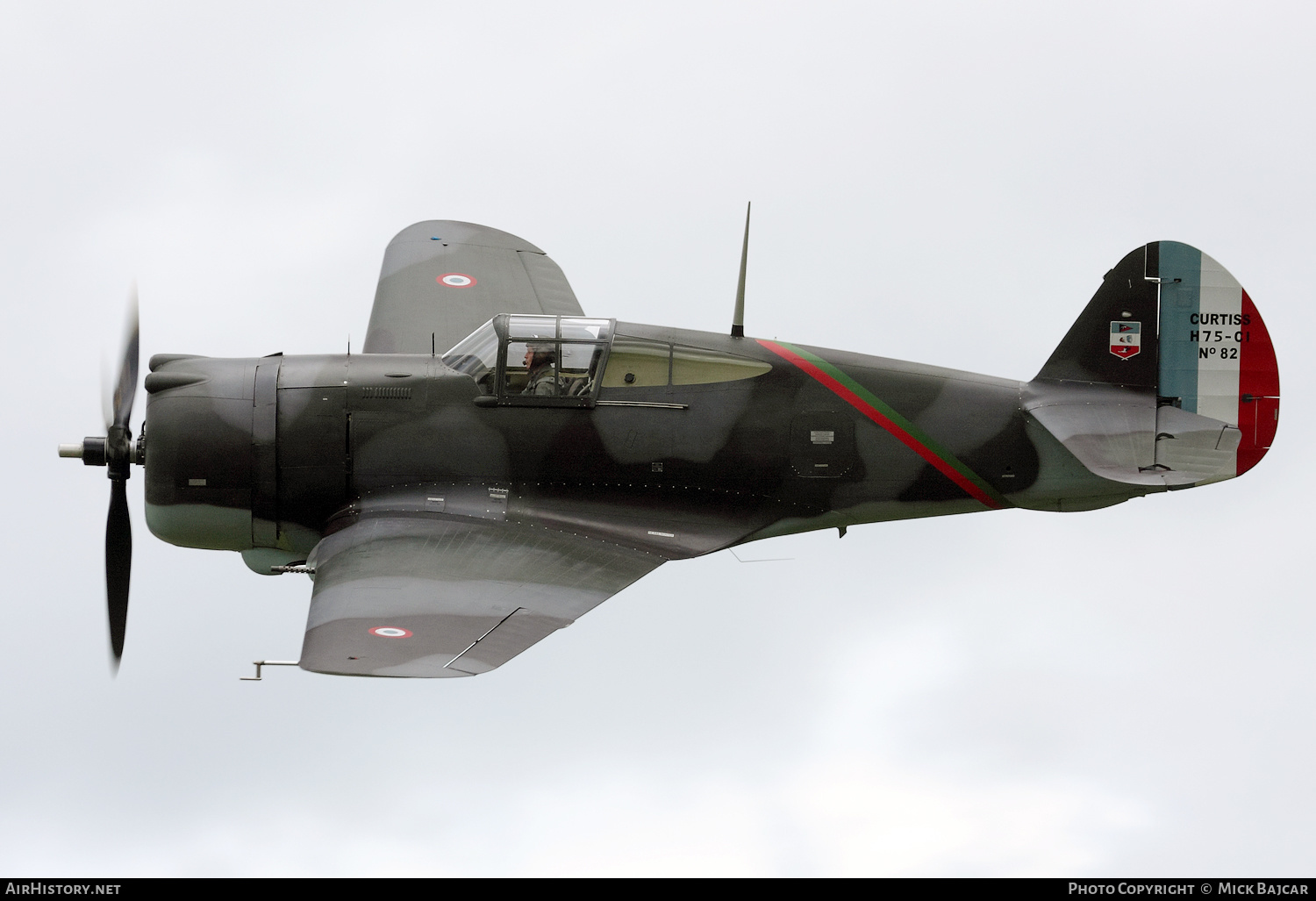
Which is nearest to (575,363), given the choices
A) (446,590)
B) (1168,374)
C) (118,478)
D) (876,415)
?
(446,590)

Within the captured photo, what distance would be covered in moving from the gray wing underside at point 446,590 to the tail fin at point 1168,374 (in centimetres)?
398

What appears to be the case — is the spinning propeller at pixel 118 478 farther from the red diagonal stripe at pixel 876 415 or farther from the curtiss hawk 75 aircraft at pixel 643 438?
the red diagonal stripe at pixel 876 415

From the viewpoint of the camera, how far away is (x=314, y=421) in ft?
55.7

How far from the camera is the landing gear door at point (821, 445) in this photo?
55.9 feet

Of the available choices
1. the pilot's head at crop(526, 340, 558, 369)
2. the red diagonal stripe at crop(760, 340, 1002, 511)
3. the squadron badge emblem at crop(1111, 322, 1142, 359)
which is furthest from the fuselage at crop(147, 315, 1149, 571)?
the squadron badge emblem at crop(1111, 322, 1142, 359)

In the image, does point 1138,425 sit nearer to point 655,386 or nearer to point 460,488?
point 655,386

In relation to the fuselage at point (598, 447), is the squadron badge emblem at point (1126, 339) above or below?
above

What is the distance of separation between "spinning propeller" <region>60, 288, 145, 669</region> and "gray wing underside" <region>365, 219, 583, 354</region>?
262cm

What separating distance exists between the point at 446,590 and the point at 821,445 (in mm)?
3528

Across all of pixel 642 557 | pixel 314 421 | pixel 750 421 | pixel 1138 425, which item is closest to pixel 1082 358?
pixel 1138 425

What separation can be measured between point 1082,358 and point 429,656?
6.56 m

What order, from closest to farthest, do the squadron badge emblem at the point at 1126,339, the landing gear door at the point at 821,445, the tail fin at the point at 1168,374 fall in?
the landing gear door at the point at 821,445
the tail fin at the point at 1168,374
the squadron badge emblem at the point at 1126,339

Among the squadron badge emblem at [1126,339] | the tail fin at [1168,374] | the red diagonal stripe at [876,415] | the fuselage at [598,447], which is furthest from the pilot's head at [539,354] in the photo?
the squadron badge emblem at [1126,339]

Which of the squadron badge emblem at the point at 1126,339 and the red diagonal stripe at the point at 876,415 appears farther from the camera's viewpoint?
the squadron badge emblem at the point at 1126,339
